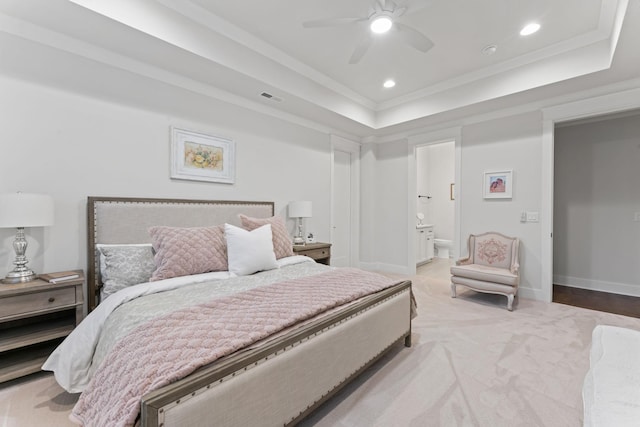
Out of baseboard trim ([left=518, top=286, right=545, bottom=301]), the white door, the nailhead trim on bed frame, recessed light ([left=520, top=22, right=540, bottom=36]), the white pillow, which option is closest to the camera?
the nailhead trim on bed frame

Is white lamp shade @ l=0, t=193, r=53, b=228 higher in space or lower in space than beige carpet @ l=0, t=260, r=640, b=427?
higher

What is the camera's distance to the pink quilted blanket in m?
1.05

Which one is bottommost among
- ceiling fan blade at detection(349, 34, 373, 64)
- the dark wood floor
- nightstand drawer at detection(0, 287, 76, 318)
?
the dark wood floor

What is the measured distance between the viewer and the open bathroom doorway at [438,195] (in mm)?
6691

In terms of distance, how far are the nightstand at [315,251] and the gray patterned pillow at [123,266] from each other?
1739 millimetres

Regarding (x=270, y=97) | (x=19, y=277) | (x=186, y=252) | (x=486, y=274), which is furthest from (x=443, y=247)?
(x=19, y=277)

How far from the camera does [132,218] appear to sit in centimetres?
263

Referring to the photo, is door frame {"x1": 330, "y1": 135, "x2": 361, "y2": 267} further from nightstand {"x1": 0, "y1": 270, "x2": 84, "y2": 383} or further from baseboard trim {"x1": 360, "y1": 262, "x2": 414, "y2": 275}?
nightstand {"x1": 0, "y1": 270, "x2": 84, "y2": 383}

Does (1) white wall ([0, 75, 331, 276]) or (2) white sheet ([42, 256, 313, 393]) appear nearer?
(2) white sheet ([42, 256, 313, 393])

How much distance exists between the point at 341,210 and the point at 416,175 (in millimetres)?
1452

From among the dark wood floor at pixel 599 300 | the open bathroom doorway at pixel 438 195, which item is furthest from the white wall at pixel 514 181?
the open bathroom doorway at pixel 438 195

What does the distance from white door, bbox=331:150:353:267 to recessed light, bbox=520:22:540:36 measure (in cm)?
291

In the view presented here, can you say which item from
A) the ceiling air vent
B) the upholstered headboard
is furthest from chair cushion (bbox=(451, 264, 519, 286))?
the ceiling air vent

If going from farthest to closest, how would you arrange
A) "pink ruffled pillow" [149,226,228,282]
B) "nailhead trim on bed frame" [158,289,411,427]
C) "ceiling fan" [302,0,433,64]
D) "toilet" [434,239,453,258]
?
1. "toilet" [434,239,453,258]
2. "pink ruffled pillow" [149,226,228,282]
3. "ceiling fan" [302,0,433,64]
4. "nailhead trim on bed frame" [158,289,411,427]
